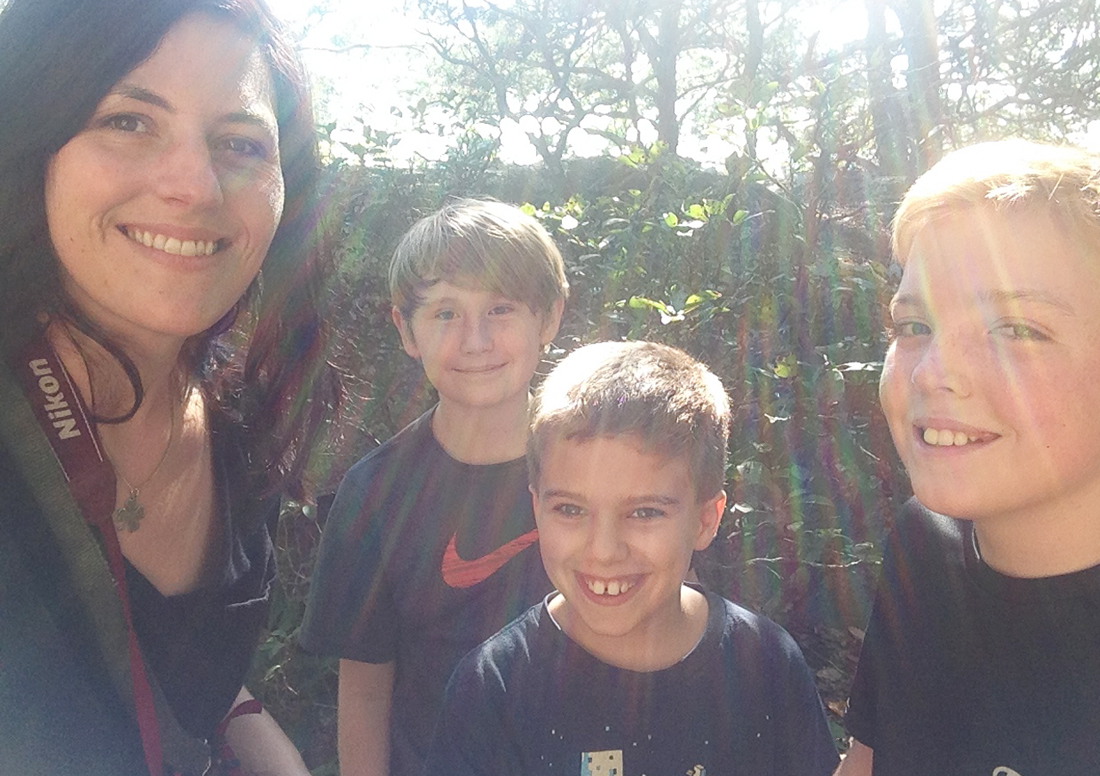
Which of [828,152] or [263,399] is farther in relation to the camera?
[828,152]

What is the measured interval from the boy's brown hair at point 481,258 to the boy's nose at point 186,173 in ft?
2.92

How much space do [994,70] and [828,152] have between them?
10.2ft

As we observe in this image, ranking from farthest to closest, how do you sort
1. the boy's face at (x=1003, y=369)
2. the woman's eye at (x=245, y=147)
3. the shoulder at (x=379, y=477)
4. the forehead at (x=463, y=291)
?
the forehead at (x=463, y=291) → the shoulder at (x=379, y=477) → the woman's eye at (x=245, y=147) → the boy's face at (x=1003, y=369)

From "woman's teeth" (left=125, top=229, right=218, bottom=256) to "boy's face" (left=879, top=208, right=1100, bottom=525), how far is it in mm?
1341

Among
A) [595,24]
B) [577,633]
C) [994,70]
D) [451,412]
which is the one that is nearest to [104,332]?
[451,412]

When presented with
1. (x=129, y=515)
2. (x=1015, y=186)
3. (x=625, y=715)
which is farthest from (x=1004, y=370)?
(x=129, y=515)

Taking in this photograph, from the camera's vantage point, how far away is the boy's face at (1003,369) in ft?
4.59

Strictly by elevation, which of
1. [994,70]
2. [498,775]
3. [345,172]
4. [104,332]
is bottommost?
[498,775]

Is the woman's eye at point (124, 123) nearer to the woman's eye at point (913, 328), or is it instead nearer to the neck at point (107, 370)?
the neck at point (107, 370)

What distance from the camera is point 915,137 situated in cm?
422

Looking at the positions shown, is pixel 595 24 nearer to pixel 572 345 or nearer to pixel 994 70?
pixel 994 70

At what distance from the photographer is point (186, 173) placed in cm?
164

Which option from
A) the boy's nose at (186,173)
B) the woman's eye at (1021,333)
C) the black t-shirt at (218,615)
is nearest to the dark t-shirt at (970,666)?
the woman's eye at (1021,333)

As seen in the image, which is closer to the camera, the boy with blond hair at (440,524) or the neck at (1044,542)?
the neck at (1044,542)
